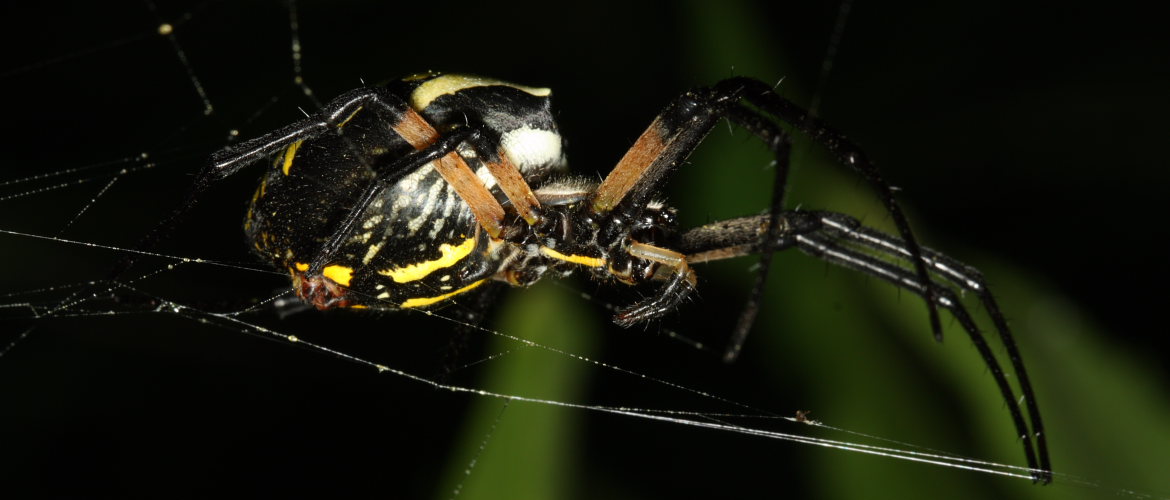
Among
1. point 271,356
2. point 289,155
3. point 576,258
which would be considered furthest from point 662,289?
point 271,356

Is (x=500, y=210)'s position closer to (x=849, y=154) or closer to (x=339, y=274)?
(x=339, y=274)

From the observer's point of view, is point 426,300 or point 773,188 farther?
point 426,300

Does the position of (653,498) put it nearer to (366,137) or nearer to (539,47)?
(366,137)

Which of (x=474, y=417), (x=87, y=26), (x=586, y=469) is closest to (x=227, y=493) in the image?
(x=474, y=417)

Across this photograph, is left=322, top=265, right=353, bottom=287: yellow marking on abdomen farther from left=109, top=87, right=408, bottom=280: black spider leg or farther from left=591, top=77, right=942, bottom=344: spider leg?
left=591, top=77, right=942, bottom=344: spider leg

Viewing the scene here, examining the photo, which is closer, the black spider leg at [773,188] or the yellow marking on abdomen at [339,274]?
the black spider leg at [773,188]

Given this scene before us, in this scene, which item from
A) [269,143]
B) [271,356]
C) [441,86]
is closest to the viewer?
[269,143]

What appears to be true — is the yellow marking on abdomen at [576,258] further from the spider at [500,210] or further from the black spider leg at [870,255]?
the black spider leg at [870,255]

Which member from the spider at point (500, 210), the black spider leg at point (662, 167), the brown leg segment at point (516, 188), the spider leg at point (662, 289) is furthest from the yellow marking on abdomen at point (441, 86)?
the spider leg at point (662, 289)
